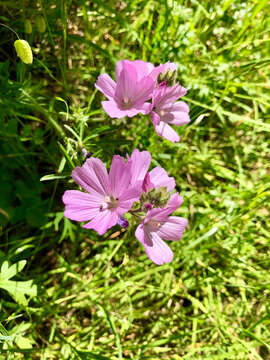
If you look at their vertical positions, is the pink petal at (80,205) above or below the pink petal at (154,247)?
above

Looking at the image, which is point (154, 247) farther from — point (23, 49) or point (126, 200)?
point (23, 49)

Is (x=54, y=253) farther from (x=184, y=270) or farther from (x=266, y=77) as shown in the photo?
(x=266, y=77)

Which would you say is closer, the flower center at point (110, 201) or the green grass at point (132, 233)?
the flower center at point (110, 201)

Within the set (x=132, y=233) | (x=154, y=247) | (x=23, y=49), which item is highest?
(x=23, y=49)

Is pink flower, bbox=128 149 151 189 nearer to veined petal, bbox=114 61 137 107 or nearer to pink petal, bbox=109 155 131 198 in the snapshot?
pink petal, bbox=109 155 131 198

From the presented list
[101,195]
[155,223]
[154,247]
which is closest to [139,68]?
[101,195]

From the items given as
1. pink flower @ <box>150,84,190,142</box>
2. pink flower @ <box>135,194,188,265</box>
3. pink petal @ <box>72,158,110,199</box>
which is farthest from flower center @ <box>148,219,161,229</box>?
pink flower @ <box>150,84,190,142</box>

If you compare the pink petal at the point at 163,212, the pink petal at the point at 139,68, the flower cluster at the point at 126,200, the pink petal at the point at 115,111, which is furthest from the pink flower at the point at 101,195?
the pink petal at the point at 139,68

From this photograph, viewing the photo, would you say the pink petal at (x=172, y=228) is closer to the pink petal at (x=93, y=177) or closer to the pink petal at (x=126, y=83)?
the pink petal at (x=93, y=177)
